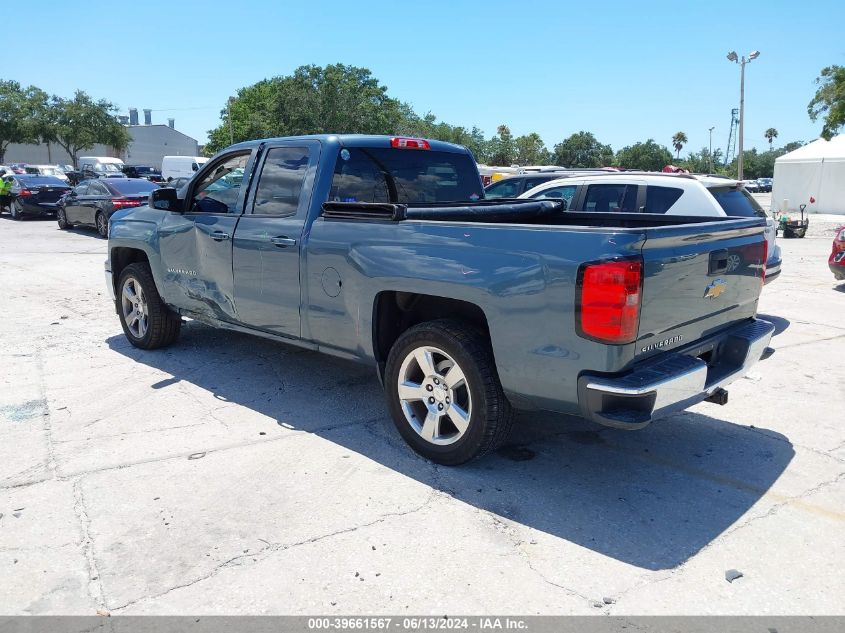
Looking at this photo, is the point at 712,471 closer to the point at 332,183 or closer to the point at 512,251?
the point at 512,251

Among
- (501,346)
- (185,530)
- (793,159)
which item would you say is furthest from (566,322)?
(793,159)

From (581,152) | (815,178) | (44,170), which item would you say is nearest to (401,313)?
(815,178)

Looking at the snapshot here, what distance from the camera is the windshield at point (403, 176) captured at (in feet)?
16.0

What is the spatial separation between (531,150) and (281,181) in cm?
9183

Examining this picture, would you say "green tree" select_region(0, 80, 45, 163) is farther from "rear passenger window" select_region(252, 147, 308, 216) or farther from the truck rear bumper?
the truck rear bumper

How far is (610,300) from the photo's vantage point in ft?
10.4

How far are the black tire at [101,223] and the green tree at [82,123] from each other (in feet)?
174

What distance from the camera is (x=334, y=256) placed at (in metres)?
4.43

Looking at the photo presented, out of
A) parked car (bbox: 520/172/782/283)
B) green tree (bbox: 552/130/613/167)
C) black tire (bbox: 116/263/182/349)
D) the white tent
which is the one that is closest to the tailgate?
parked car (bbox: 520/172/782/283)

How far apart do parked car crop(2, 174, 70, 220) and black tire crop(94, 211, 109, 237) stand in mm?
5909

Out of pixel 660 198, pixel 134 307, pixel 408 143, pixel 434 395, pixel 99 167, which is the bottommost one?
pixel 434 395

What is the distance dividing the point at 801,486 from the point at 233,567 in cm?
316

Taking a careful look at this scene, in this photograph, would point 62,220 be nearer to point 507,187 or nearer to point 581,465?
point 507,187

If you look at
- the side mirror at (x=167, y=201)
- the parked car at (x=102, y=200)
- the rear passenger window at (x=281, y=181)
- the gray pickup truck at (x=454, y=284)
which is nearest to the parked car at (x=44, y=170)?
the parked car at (x=102, y=200)
